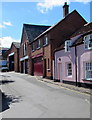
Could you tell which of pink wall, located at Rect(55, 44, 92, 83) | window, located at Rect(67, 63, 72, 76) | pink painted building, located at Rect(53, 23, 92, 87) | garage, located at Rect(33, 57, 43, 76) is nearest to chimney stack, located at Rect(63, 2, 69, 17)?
garage, located at Rect(33, 57, 43, 76)

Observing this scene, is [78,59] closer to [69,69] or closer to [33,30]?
[69,69]

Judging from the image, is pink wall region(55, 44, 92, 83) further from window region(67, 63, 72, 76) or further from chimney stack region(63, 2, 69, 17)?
chimney stack region(63, 2, 69, 17)

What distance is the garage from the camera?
2899 centimetres

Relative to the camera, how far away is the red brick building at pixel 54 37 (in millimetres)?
24938

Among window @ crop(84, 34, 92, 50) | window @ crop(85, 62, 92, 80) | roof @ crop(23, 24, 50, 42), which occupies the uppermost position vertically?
roof @ crop(23, 24, 50, 42)

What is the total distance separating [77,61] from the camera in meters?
17.2

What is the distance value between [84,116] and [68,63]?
486 inches

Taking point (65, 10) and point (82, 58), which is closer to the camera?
point (82, 58)

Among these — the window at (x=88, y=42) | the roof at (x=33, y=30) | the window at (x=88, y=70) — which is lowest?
the window at (x=88, y=70)

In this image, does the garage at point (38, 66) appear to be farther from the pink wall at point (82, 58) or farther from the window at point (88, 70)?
the window at point (88, 70)

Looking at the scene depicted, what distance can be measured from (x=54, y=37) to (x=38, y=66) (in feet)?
23.5

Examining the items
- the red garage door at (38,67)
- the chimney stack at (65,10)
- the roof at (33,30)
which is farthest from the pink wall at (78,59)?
the roof at (33,30)

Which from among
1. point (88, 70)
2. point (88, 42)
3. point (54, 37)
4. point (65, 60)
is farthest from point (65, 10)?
point (88, 70)

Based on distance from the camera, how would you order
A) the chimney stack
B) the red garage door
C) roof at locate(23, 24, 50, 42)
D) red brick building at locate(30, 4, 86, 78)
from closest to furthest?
red brick building at locate(30, 4, 86, 78)
the chimney stack
the red garage door
roof at locate(23, 24, 50, 42)
